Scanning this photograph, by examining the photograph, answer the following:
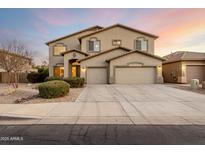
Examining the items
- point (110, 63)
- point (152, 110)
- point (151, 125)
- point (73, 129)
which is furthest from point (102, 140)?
point (110, 63)

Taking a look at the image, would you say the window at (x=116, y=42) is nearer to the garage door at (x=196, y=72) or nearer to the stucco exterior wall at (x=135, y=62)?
the stucco exterior wall at (x=135, y=62)

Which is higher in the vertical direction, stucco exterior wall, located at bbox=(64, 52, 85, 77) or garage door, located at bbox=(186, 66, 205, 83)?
stucco exterior wall, located at bbox=(64, 52, 85, 77)

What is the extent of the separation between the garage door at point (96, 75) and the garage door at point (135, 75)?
188 centimetres

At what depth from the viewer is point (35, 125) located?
7.12m

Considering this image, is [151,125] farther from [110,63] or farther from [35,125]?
[110,63]

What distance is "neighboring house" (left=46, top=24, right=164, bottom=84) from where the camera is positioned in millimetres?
25109

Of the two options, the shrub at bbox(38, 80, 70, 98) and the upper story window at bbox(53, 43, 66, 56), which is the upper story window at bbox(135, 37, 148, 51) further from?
the shrub at bbox(38, 80, 70, 98)

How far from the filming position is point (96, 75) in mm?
26453

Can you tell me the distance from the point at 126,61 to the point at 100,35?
6.79 m

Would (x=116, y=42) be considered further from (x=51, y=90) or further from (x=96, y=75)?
(x=51, y=90)

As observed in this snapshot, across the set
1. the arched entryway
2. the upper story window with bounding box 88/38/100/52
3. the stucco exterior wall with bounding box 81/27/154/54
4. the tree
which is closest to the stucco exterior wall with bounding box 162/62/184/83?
the stucco exterior wall with bounding box 81/27/154/54

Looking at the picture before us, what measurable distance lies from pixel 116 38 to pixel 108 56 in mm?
4469

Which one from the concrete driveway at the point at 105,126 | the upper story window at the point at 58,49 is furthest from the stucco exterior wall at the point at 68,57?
the concrete driveway at the point at 105,126

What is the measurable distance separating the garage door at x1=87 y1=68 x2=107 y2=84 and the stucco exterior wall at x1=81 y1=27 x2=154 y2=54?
176 inches
